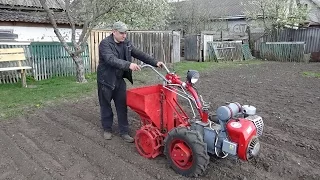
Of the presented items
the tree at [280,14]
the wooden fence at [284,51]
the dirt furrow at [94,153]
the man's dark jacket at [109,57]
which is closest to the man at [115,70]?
the man's dark jacket at [109,57]

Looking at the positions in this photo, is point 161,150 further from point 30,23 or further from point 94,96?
point 30,23

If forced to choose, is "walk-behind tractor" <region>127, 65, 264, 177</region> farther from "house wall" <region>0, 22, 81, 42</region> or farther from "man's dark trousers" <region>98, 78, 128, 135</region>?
"house wall" <region>0, 22, 81, 42</region>

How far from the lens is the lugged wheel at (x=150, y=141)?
387cm

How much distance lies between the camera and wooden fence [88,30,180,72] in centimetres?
1190

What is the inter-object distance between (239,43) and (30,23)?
37.5 feet

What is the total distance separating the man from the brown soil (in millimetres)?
300

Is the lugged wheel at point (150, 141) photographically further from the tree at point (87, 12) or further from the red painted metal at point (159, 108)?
the tree at point (87, 12)

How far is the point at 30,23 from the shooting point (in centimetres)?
1172

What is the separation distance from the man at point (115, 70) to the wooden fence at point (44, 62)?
628 centimetres

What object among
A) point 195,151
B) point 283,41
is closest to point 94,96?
point 195,151

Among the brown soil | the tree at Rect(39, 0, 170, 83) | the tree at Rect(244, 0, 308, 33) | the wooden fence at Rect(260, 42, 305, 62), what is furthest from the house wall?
the tree at Rect(244, 0, 308, 33)

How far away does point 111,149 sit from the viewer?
4355 millimetres

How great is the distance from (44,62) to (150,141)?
7.68 m

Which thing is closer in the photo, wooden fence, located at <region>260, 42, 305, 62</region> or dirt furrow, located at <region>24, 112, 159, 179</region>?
dirt furrow, located at <region>24, 112, 159, 179</region>
